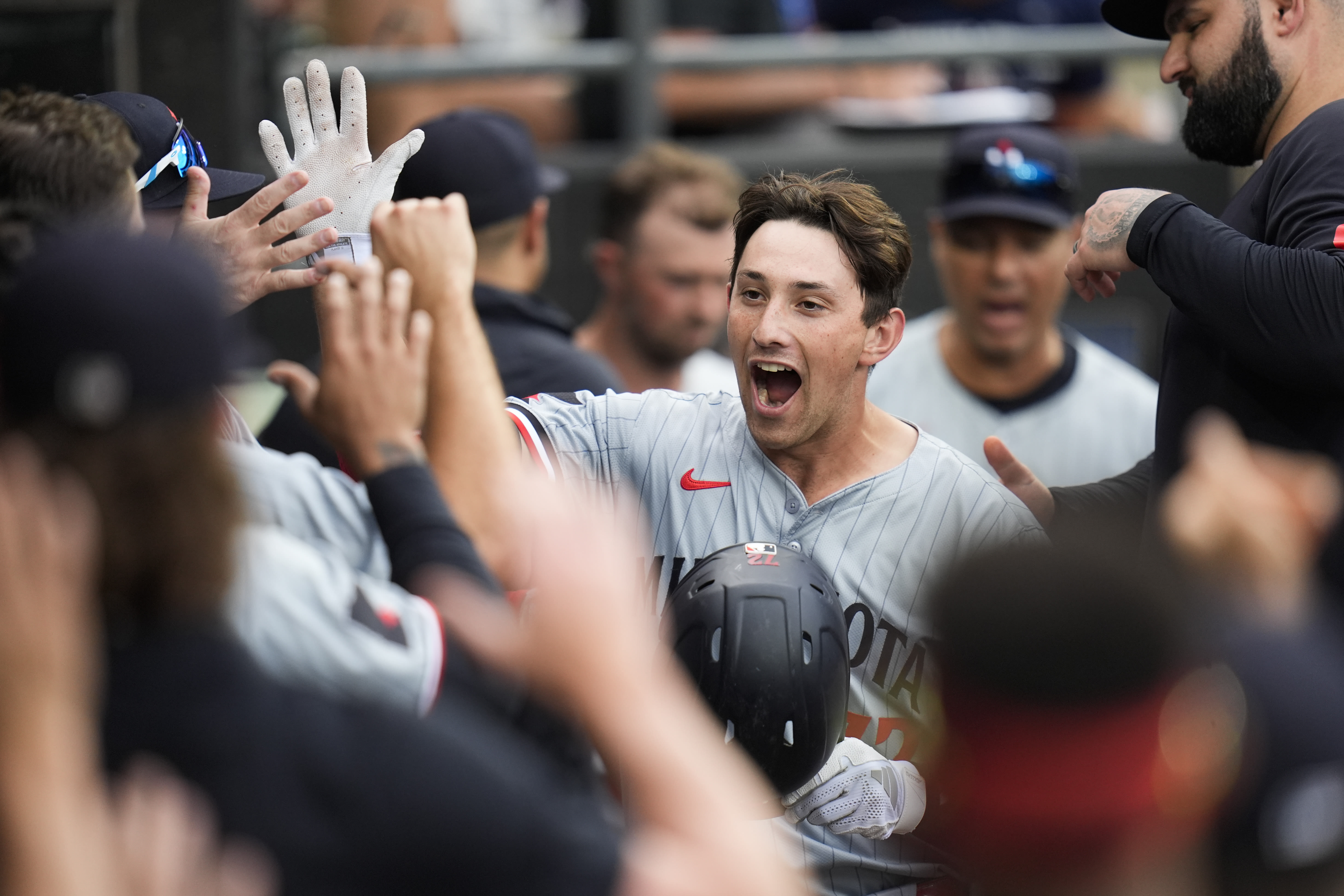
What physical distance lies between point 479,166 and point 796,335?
150cm

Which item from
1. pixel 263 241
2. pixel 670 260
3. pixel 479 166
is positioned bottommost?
pixel 670 260

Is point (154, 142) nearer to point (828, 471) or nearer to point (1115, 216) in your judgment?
point (828, 471)

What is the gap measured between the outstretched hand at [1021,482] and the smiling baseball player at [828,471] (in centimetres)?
9

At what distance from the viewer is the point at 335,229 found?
289 centimetres

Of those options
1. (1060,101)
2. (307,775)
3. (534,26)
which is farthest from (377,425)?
(534,26)

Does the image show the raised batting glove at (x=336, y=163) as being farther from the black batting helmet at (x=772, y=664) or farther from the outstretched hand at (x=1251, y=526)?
the outstretched hand at (x=1251, y=526)

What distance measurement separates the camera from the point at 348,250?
2898mm

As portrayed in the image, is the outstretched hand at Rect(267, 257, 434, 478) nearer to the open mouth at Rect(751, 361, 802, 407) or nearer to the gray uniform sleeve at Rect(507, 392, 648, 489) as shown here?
the gray uniform sleeve at Rect(507, 392, 648, 489)

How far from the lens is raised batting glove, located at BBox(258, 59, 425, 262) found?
2895 millimetres

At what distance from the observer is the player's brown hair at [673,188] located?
5.30 meters

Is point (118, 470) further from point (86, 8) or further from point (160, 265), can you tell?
point (86, 8)

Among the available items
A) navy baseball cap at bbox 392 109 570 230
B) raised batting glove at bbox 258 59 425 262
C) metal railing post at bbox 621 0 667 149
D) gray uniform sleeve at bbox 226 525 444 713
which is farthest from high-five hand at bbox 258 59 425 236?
metal railing post at bbox 621 0 667 149

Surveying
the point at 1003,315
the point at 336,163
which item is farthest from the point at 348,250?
the point at 1003,315

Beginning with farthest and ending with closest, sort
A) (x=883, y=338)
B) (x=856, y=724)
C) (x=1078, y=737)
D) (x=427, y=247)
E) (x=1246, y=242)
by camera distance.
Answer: (x=883, y=338)
(x=856, y=724)
(x=1246, y=242)
(x=427, y=247)
(x=1078, y=737)
